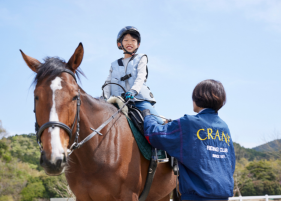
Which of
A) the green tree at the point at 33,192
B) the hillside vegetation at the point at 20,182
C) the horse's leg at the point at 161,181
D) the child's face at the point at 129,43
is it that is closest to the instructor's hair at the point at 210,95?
the horse's leg at the point at 161,181

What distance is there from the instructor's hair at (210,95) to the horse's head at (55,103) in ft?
4.47

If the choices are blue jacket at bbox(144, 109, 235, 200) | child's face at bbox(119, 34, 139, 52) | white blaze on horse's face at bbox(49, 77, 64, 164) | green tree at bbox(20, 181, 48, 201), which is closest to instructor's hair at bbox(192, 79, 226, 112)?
blue jacket at bbox(144, 109, 235, 200)

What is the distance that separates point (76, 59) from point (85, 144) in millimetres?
1017

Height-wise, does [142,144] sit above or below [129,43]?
below

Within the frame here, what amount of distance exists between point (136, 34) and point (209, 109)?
7.19 ft

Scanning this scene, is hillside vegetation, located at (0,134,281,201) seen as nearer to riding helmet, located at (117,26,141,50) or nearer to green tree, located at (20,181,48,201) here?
green tree, located at (20,181,48,201)

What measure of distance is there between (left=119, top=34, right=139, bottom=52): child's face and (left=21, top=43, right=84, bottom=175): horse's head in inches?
58.9

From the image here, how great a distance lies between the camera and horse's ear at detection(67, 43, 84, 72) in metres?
3.02

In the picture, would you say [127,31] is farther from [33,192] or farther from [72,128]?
[33,192]

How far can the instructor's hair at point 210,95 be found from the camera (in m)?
2.86

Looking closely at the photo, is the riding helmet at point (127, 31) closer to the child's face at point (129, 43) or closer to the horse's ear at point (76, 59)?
the child's face at point (129, 43)

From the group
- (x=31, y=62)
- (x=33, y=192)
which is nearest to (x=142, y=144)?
(x=31, y=62)

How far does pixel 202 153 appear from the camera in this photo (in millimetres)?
2646

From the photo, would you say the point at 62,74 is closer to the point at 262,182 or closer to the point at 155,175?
the point at 155,175
